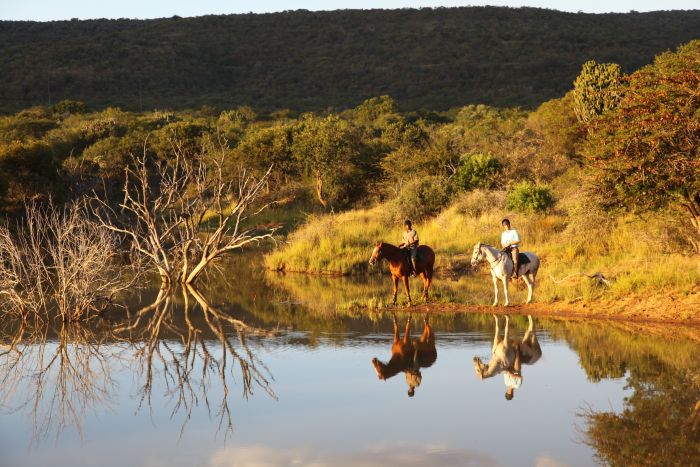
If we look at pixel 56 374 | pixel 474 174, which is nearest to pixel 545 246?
pixel 474 174

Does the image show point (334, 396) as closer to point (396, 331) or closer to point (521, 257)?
point (396, 331)

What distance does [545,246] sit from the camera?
27.5 metres

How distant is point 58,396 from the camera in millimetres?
13000

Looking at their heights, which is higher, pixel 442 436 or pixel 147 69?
pixel 147 69

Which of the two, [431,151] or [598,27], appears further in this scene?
[598,27]

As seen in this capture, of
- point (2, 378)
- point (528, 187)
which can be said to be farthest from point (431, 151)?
point (2, 378)

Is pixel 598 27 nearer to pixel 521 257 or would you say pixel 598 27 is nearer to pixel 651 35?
pixel 651 35

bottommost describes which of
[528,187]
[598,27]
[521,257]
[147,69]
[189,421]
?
[189,421]

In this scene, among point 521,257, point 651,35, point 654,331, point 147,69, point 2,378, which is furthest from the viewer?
point 651,35

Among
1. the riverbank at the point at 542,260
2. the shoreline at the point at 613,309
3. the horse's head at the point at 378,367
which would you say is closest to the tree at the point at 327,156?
the riverbank at the point at 542,260

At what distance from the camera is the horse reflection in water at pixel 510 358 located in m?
13.4

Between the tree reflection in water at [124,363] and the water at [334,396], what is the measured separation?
4cm

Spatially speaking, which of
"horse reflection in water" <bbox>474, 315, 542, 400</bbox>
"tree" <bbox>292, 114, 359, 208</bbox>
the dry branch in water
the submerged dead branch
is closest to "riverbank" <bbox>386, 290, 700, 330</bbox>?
the dry branch in water

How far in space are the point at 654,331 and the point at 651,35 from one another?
272 feet
